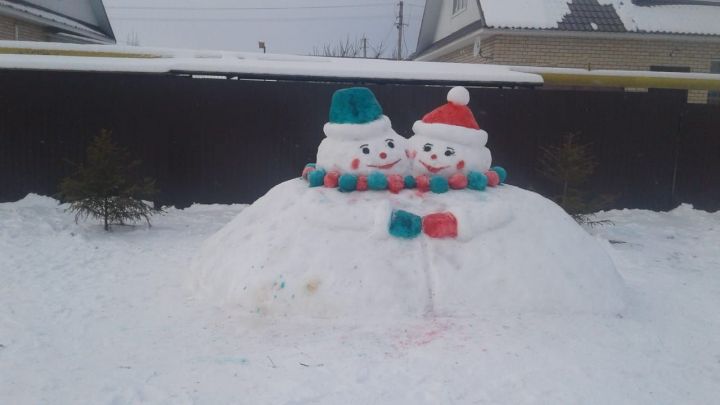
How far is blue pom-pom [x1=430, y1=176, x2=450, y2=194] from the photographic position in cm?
490

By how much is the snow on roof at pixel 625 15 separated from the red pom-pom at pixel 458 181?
934 cm

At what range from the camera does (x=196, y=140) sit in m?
8.79

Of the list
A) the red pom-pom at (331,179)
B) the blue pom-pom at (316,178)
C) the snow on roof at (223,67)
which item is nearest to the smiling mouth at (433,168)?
the red pom-pom at (331,179)

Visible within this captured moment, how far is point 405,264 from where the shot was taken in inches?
172

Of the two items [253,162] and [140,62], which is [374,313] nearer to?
[253,162]

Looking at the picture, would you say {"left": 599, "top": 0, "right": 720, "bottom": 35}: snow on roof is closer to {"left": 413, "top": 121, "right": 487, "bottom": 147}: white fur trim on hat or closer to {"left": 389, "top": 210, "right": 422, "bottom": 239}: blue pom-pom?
{"left": 413, "top": 121, "right": 487, "bottom": 147}: white fur trim on hat

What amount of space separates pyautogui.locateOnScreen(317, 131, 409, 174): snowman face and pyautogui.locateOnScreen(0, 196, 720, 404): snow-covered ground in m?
1.41

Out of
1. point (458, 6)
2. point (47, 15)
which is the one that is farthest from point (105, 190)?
point (458, 6)

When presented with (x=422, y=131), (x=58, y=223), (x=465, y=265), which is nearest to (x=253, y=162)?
(x=58, y=223)

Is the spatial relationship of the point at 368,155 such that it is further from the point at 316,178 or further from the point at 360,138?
the point at 316,178

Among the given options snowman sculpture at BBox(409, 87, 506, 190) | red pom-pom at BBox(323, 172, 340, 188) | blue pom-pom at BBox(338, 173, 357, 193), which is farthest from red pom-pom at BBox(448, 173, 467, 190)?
red pom-pom at BBox(323, 172, 340, 188)

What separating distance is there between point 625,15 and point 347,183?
12.2 meters

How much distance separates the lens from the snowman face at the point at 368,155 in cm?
493

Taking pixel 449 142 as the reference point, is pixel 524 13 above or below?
above
